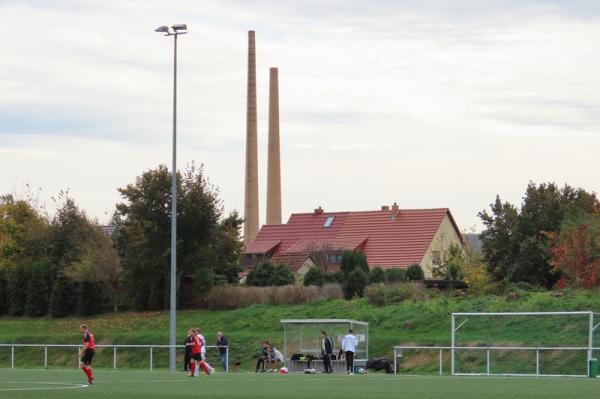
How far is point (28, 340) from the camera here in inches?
2756

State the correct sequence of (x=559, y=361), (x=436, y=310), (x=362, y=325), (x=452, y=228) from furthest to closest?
(x=452, y=228), (x=436, y=310), (x=362, y=325), (x=559, y=361)

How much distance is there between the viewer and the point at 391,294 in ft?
225

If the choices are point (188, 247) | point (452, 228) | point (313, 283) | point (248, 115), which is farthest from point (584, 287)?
point (248, 115)

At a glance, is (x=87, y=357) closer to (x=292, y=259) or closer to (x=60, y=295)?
(x=60, y=295)

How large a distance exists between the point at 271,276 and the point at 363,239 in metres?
23.1

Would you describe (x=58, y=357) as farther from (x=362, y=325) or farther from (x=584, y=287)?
(x=584, y=287)

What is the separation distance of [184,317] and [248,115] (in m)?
41.5

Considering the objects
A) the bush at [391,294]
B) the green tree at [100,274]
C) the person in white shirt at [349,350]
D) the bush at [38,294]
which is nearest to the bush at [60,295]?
the green tree at [100,274]

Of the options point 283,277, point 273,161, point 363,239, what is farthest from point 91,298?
point 273,161

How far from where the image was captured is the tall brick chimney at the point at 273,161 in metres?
112

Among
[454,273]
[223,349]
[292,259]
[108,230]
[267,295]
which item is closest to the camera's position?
[223,349]

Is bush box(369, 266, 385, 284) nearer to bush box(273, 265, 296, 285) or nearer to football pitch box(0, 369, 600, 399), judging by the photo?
bush box(273, 265, 296, 285)

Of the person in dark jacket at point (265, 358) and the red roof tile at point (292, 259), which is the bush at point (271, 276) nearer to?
the red roof tile at point (292, 259)

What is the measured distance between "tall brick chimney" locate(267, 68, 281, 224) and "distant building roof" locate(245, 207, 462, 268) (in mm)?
3320
